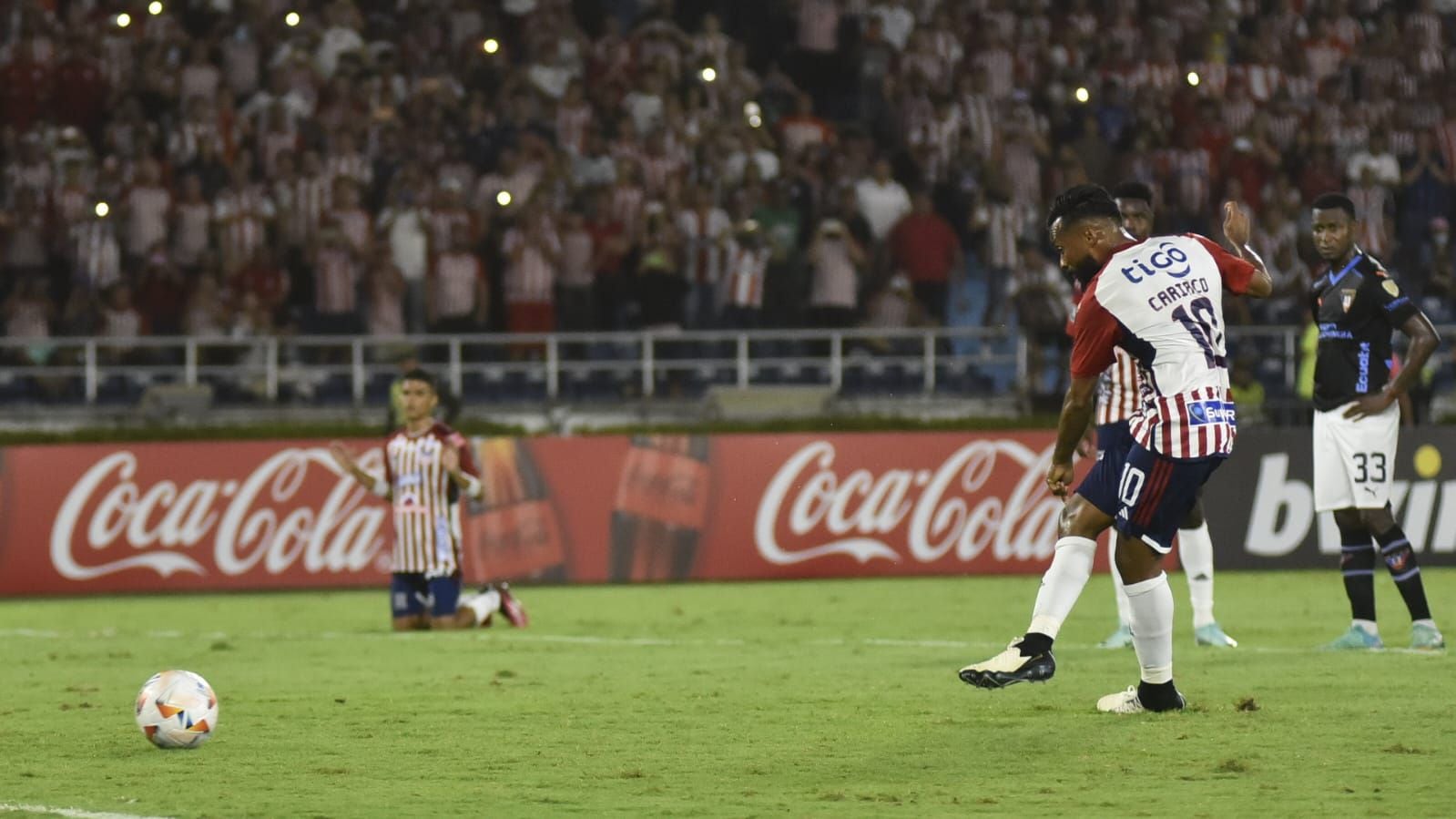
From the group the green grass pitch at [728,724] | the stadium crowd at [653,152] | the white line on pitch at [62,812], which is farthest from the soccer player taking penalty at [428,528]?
the white line on pitch at [62,812]

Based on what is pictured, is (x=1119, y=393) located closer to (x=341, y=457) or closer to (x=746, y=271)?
(x=341, y=457)

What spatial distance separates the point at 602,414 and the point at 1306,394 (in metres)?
7.06

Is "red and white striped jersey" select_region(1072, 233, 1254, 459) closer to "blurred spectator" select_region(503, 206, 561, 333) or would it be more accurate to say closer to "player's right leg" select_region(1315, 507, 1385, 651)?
"player's right leg" select_region(1315, 507, 1385, 651)

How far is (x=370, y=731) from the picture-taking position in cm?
872

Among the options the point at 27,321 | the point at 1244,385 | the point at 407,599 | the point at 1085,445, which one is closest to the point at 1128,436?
the point at 1085,445

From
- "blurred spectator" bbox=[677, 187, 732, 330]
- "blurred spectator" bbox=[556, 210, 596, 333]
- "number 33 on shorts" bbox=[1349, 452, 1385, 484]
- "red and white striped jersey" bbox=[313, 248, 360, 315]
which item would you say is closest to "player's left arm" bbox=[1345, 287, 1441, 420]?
"number 33 on shorts" bbox=[1349, 452, 1385, 484]

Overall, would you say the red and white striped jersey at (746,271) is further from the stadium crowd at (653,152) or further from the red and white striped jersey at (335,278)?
the red and white striped jersey at (335,278)

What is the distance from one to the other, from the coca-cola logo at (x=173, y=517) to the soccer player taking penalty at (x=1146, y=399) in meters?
11.9

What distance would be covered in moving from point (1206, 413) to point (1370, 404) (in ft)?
11.8

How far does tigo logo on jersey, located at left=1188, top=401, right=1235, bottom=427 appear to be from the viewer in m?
8.49

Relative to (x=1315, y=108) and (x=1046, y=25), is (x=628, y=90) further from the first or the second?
(x=1315, y=108)

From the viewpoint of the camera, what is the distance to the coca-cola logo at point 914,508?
771 inches

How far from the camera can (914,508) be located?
19703 millimetres

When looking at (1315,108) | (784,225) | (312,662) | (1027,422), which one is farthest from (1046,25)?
(312,662)
